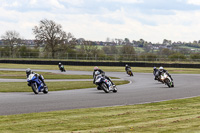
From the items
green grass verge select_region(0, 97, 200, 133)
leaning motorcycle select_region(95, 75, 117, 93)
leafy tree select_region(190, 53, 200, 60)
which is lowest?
green grass verge select_region(0, 97, 200, 133)

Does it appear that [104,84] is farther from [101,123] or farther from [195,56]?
[195,56]

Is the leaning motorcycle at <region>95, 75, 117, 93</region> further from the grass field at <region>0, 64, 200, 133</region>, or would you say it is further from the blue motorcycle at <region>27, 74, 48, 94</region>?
the grass field at <region>0, 64, 200, 133</region>

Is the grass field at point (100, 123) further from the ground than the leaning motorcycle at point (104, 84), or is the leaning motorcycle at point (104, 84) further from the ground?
the leaning motorcycle at point (104, 84)

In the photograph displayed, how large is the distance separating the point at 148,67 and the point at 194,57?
1437 centimetres

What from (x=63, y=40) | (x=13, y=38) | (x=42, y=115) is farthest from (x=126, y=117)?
(x=13, y=38)

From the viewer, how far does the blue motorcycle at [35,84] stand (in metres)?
19.2

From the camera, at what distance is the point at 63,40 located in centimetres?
9731

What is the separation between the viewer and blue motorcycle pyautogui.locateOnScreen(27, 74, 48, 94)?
63.1 ft

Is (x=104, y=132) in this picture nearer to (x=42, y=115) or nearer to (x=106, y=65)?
(x=42, y=115)

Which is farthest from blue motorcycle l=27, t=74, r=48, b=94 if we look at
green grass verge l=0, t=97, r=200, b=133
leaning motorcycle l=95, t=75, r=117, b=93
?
green grass verge l=0, t=97, r=200, b=133

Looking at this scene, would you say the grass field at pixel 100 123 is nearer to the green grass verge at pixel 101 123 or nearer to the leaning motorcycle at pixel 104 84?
the green grass verge at pixel 101 123

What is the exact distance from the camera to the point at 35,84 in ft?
64.0

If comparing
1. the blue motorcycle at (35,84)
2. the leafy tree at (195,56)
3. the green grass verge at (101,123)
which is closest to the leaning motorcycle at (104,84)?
the blue motorcycle at (35,84)

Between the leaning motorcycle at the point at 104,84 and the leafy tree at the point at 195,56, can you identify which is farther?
the leafy tree at the point at 195,56
